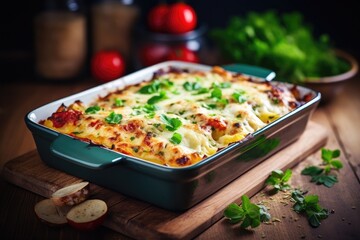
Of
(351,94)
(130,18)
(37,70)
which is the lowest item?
(351,94)

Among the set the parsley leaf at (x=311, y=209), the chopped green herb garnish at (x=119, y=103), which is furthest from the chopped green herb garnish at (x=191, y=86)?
the parsley leaf at (x=311, y=209)

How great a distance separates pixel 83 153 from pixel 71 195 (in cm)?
18

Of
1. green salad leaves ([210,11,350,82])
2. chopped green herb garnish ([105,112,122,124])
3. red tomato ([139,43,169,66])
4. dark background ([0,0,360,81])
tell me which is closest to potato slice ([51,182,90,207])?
Answer: chopped green herb garnish ([105,112,122,124])

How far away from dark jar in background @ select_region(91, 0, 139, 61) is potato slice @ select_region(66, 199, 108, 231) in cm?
215

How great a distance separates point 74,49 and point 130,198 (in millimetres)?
1971

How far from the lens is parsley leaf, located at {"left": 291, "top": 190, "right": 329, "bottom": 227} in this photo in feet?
8.14

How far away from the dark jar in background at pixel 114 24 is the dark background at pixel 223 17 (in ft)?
1.19

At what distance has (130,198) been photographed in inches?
98.9

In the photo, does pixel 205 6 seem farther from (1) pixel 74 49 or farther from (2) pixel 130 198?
(2) pixel 130 198

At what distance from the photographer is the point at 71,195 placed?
239 cm

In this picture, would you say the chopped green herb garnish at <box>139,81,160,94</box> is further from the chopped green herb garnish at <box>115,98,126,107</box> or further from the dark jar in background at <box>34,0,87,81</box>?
the dark jar in background at <box>34,0,87,81</box>

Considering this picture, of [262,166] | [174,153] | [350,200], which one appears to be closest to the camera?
[174,153]

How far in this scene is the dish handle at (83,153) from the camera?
7.54ft

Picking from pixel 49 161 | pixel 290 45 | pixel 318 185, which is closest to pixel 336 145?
pixel 318 185
